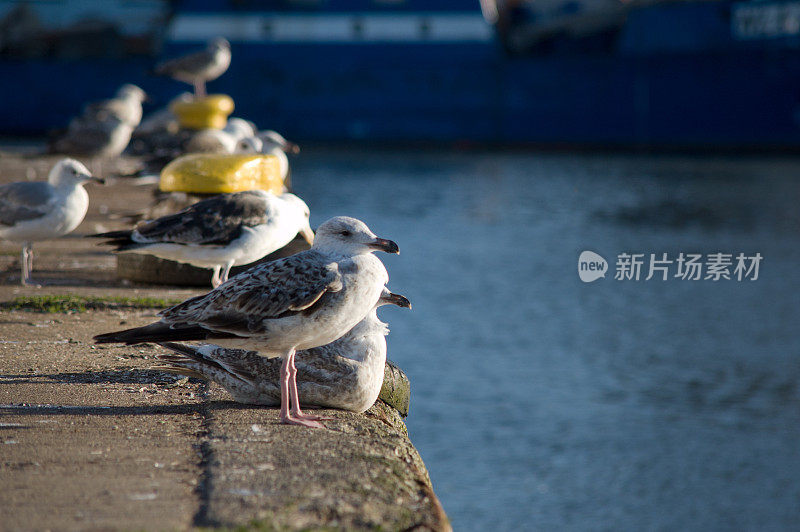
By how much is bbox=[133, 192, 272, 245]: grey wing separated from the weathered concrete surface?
940 millimetres

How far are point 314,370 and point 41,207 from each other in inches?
153

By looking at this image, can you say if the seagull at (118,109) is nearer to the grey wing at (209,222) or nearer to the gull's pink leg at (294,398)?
the grey wing at (209,222)

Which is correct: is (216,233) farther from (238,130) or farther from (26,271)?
(238,130)

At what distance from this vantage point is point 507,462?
54.7 feet

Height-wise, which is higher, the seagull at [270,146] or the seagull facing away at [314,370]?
the seagull at [270,146]

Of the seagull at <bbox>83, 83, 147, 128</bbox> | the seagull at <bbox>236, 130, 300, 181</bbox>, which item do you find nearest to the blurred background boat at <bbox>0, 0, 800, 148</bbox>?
the seagull at <bbox>83, 83, 147, 128</bbox>

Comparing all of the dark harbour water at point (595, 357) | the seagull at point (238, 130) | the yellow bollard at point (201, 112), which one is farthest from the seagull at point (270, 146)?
the dark harbour water at point (595, 357)

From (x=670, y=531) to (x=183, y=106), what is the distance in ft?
33.0

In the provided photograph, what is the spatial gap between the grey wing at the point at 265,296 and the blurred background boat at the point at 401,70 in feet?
166

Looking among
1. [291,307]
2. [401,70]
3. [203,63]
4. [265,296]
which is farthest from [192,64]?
[401,70]

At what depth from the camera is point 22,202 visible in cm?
773

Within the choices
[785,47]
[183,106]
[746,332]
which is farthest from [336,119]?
[183,106]

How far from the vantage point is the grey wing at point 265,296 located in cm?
445

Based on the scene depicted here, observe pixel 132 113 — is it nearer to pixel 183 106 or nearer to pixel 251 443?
pixel 183 106
